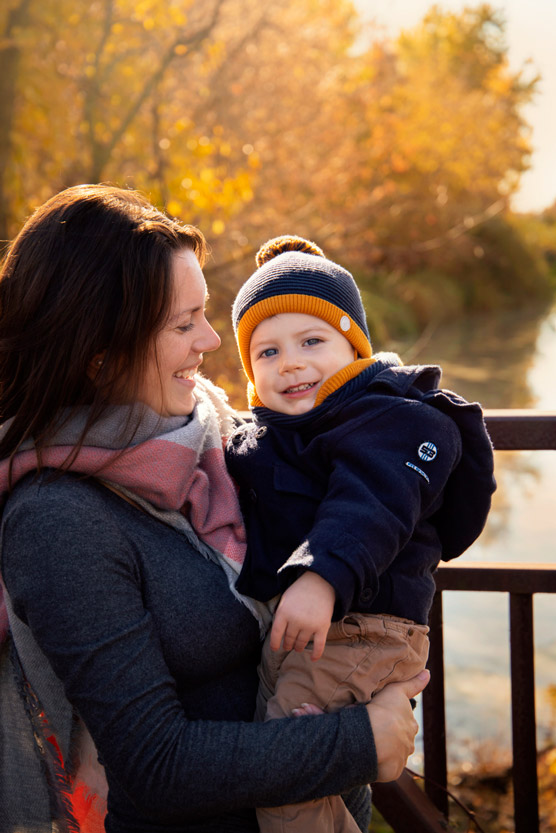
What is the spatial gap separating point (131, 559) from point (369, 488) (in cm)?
40

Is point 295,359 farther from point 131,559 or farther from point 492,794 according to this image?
point 492,794

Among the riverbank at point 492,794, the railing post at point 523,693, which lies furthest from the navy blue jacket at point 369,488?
the riverbank at point 492,794

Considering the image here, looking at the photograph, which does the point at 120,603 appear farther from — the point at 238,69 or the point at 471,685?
the point at 238,69

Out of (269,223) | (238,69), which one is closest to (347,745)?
(269,223)

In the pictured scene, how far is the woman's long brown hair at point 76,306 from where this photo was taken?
1.34 meters

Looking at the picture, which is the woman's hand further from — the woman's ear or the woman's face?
the woman's ear

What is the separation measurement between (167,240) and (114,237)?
3.9 inches

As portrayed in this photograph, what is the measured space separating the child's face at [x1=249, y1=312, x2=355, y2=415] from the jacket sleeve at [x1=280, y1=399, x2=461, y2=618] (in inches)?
6.5

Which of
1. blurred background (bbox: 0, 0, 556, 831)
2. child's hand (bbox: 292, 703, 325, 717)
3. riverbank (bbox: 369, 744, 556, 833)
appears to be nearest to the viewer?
child's hand (bbox: 292, 703, 325, 717)

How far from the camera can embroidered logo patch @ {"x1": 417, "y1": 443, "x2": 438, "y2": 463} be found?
4.58 ft

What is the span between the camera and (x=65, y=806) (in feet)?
4.91

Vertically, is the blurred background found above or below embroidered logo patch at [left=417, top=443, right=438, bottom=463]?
above

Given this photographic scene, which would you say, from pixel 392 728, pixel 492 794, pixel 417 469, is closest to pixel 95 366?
pixel 417 469

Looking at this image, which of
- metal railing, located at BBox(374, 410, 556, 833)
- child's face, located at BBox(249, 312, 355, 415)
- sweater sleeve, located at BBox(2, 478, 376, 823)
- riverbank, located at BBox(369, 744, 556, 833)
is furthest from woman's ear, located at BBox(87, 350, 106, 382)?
riverbank, located at BBox(369, 744, 556, 833)
